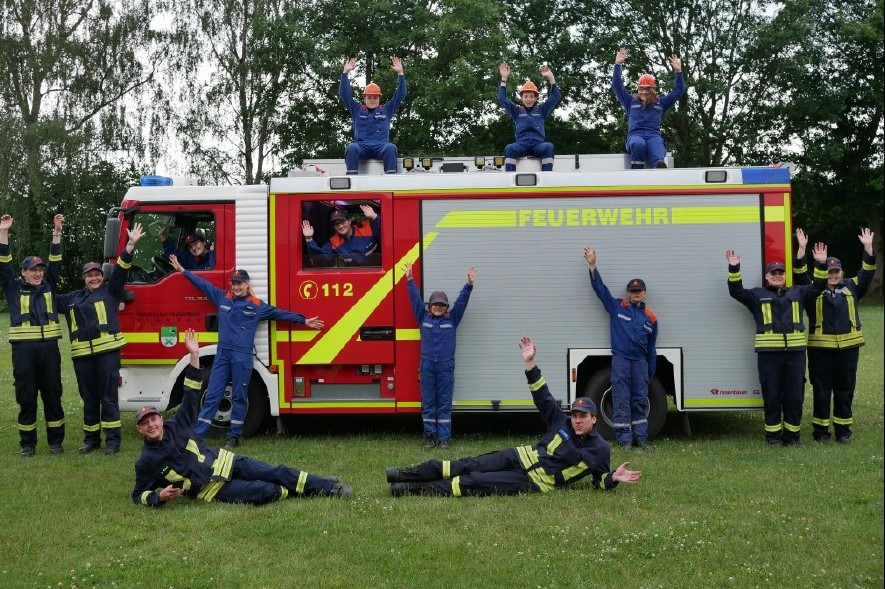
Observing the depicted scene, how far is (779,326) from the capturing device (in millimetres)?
8516

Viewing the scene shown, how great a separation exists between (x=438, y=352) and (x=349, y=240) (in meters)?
1.51

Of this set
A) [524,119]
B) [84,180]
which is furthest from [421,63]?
[524,119]

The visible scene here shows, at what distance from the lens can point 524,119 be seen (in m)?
10.2

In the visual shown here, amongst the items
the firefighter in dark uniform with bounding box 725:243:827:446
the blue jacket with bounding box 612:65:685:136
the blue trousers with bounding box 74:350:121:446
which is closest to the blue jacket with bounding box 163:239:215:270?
the blue trousers with bounding box 74:350:121:446

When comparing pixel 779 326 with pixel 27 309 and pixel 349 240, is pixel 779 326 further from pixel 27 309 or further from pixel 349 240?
pixel 27 309

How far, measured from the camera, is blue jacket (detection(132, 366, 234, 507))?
6656 millimetres

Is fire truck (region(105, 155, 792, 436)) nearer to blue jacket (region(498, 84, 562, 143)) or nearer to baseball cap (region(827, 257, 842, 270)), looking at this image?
baseball cap (region(827, 257, 842, 270))

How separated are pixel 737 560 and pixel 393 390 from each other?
4.41m

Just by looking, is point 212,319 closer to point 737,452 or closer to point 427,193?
point 427,193

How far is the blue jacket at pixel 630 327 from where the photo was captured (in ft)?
28.1

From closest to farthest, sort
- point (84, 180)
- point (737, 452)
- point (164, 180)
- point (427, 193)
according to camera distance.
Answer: point (737, 452) → point (427, 193) → point (164, 180) → point (84, 180)

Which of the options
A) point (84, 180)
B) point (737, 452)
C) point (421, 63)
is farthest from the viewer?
point (84, 180)

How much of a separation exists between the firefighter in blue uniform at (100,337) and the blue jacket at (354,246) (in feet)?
5.98

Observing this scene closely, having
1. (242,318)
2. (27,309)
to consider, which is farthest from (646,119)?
(27,309)
